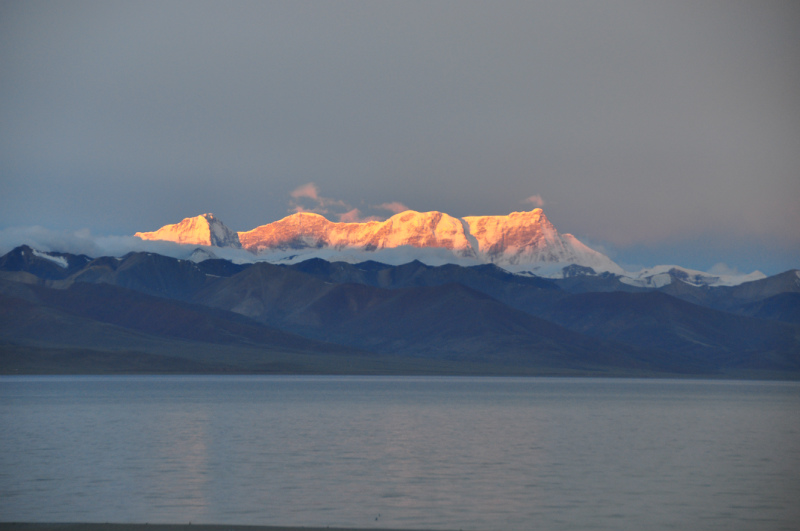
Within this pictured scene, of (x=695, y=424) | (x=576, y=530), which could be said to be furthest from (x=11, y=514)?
(x=695, y=424)

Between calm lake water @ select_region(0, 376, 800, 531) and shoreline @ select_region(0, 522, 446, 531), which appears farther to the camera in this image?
calm lake water @ select_region(0, 376, 800, 531)

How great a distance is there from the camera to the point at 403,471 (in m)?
51.9

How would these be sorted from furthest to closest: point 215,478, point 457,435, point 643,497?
1. point 457,435
2. point 215,478
3. point 643,497

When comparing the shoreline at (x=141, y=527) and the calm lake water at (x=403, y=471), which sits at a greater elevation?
the calm lake water at (x=403, y=471)

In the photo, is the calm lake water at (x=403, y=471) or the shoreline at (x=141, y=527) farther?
the calm lake water at (x=403, y=471)

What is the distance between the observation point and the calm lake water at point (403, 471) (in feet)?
Answer: 127

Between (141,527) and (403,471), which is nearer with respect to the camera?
(141,527)

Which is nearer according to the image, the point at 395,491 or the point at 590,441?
the point at 395,491

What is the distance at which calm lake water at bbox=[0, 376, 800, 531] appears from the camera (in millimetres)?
38625

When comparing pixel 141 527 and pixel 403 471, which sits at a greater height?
pixel 403 471

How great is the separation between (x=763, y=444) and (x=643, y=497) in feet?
Result: 101

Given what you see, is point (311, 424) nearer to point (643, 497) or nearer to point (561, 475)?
point (561, 475)

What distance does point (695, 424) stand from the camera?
93125 millimetres

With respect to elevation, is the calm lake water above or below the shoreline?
above
